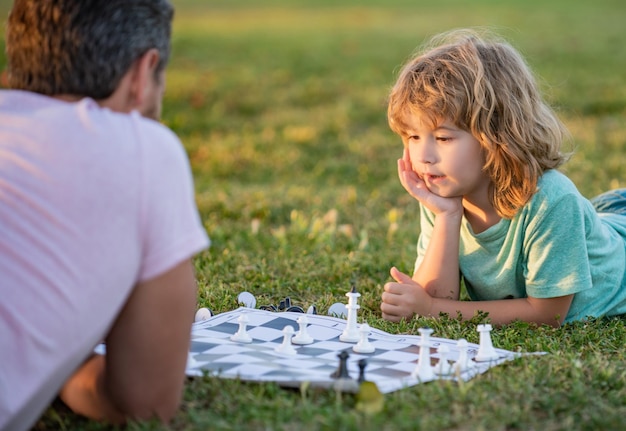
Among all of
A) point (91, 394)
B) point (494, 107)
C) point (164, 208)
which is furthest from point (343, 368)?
point (494, 107)

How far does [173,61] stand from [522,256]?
37.5 feet

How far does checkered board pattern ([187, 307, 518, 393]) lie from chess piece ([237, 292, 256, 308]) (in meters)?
0.13

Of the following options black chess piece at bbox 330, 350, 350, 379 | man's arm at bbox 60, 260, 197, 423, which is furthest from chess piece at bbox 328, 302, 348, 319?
man's arm at bbox 60, 260, 197, 423

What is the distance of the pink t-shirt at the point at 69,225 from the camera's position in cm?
230

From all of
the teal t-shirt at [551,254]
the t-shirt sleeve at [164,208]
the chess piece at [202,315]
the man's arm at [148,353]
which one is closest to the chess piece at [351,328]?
the chess piece at [202,315]

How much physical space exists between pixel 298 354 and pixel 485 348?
715mm

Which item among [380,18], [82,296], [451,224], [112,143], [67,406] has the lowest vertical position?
[380,18]

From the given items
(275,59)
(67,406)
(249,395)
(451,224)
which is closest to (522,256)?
(451,224)

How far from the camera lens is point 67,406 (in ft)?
9.65

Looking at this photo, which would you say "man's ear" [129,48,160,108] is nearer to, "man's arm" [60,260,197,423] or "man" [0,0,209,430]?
"man" [0,0,209,430]

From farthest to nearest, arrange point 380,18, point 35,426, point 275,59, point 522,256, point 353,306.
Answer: point 380,18 → point 275,59 → point 522,256 → point 353,306 → point 35,426

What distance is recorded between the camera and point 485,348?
11.0 ft

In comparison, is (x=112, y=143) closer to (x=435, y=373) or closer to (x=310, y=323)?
(x=435, y=373)

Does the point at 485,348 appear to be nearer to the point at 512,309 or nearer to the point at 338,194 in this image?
the point at 512,309
